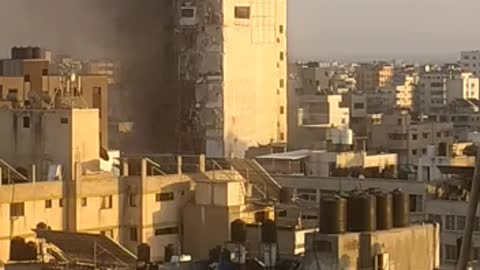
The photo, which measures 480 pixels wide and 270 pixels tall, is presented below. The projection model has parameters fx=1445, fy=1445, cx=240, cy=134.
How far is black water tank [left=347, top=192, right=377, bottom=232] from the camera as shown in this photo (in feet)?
45.7

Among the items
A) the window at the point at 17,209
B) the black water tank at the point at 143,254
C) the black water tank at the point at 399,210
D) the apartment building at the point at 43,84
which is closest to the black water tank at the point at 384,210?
the black water tank at the point at 399,210

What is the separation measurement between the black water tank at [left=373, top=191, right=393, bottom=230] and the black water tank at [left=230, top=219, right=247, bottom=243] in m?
2.86

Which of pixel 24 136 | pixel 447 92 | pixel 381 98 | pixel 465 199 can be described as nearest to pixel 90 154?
pixel 24 136

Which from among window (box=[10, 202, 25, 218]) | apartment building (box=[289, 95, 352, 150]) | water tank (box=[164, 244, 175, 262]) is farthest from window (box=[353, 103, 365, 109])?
window (box=[10, 202, 25, 218])

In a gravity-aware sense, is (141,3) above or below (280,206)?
above

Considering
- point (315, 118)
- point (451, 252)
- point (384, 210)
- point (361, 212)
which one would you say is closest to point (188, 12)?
point (315, 118)

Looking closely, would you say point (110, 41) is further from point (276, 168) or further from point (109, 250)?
point (109, 250)

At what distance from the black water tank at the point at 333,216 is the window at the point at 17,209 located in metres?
5.31

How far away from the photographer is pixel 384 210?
14.4 meters

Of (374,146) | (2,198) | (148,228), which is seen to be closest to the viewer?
(2,198)

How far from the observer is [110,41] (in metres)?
44.6

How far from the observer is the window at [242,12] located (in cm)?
3975

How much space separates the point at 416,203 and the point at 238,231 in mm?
11297

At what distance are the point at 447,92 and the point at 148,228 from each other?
67.7 metres
